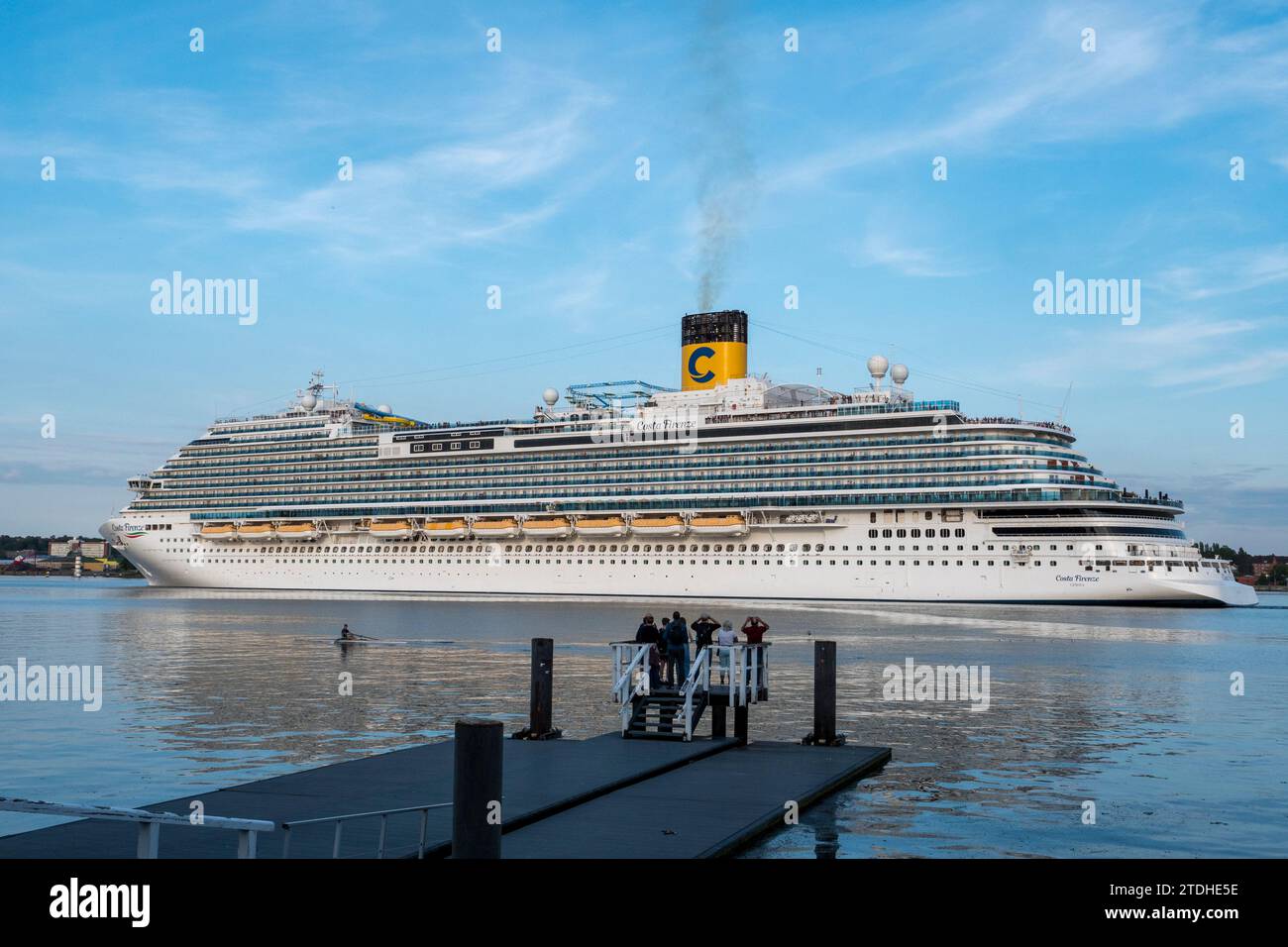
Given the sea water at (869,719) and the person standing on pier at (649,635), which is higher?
the person standing on pier at (649,635)

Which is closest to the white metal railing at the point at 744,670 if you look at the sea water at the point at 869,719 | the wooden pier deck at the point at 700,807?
the wooden pier deck at the point at 700,807

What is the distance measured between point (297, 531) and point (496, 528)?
19578 mm

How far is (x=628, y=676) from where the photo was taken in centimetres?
1900

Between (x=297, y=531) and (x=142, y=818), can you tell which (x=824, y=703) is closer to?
(x=142, y=818)

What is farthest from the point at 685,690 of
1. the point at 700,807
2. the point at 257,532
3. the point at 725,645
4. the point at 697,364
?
the point at 257,532

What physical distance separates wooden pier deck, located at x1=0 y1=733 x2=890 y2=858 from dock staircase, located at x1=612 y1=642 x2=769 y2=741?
0.69 m

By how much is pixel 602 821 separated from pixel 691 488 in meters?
74.2

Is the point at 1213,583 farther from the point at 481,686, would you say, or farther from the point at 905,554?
the point at 481,686

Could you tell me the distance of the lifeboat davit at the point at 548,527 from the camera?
3558 inches

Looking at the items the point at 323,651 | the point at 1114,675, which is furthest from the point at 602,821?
the point at 323,651

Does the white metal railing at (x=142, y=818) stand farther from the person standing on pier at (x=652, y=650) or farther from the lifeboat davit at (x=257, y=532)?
the lifeboat davit at (x=257, y=532)

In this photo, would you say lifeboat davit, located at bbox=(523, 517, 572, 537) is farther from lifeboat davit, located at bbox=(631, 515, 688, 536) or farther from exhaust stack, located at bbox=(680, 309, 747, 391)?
exhaust stack, located at bbox=(680, 309, 747, 391)

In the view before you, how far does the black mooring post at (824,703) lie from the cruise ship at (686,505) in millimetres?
57333
